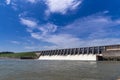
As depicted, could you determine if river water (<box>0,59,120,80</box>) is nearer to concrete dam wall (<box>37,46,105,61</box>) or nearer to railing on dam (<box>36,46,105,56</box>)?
concrete dam wall (<box>37,46,105,61</box>)

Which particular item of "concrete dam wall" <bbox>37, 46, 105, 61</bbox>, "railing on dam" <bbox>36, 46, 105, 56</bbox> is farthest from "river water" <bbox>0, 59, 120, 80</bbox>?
"railing on dam" <bbox>36, 46, 105, 56</bbox>

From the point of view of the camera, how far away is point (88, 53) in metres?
81.7

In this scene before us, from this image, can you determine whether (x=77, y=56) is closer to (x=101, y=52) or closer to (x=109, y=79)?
(x=101, y=52)

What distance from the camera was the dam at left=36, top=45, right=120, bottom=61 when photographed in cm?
7027

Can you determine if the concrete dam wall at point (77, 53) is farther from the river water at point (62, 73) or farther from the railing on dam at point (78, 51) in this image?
the river water at point (62, 73)

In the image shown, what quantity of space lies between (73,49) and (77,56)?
7.15 meters

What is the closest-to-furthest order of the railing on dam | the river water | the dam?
1. the river water
2. the dam
3. the railing on dam

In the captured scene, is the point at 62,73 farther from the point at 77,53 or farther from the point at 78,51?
the point at 77,53

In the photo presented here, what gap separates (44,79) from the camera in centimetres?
1980

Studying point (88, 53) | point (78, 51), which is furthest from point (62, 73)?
point (78, 51)

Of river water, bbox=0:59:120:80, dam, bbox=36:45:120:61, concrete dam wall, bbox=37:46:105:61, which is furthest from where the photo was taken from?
concrete dam wall, bbox=37:46:105:61

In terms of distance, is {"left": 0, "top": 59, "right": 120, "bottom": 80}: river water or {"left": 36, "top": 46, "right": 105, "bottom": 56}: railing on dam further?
{"left": 36, "top": 46, "right": 105, "bottom": 56}: railing on dam

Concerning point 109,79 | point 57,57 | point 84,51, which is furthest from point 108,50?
point 109,79

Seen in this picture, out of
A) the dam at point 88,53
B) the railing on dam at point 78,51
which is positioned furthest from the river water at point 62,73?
the railing on dam at point 78,51
